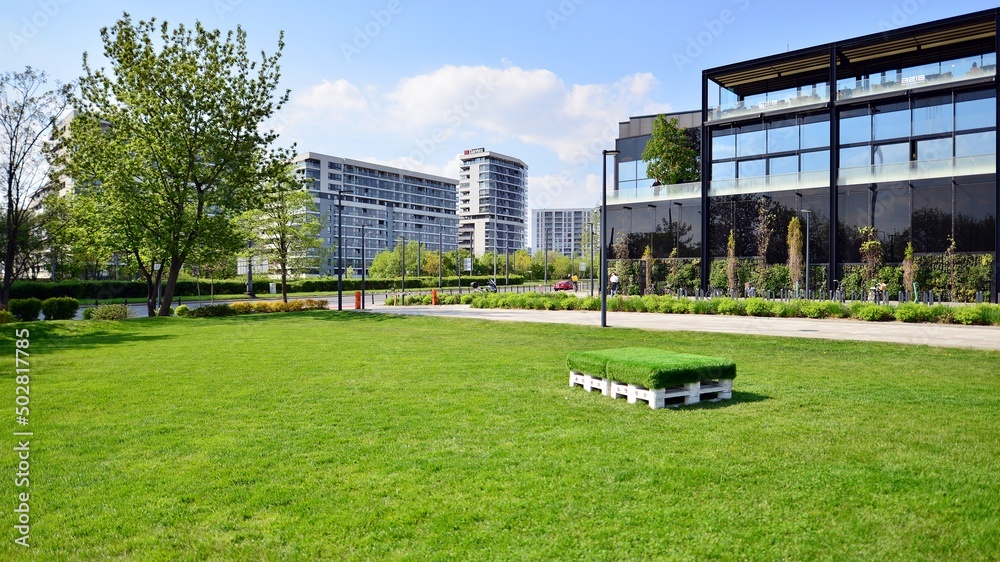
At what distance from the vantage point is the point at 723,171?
42469mm

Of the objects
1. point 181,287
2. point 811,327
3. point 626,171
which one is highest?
point 626,171

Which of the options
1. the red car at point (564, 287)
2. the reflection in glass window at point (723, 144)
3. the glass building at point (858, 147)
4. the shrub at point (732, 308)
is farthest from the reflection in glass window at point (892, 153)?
the red car at point (564, 287)

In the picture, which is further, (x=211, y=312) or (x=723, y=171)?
(x=723, y=171)

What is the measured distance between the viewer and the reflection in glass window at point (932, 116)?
3428 cm

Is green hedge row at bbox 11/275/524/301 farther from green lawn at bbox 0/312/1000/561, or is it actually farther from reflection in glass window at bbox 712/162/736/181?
reflection in glass window at bbox 712/162/736/181

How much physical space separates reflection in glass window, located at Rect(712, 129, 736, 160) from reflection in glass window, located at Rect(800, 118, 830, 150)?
450cm

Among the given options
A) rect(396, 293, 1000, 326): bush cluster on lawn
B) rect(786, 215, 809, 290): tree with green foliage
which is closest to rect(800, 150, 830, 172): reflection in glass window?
rect(786, 215, 809, 290): tree with green foliage

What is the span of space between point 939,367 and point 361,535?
474 inches

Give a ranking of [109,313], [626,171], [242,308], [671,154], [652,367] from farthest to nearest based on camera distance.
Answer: [626,171]
[671,154]
[242,308]
[109,313]
[652,367]

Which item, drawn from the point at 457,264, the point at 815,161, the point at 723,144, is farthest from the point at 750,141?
the point at 457,264

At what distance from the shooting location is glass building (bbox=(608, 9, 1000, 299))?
32.8 m

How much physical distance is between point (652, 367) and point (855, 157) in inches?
1420

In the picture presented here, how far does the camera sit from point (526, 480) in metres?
5.20

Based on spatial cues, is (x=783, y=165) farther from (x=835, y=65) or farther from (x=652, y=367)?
(x=652, y=367)
